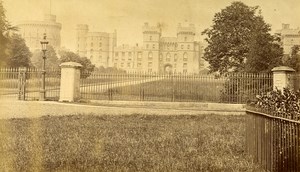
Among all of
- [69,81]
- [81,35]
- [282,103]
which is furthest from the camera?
[81,35]

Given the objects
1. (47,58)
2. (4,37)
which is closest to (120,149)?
(4,37)

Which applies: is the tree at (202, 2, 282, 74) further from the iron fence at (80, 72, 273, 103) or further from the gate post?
the gate post

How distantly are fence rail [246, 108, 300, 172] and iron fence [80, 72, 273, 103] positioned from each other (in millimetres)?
10138

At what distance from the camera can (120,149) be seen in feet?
19.2

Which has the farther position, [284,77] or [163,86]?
[163,86]

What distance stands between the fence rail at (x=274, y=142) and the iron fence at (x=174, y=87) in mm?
10138

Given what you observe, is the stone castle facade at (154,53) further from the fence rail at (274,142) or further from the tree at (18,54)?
the fence rail at (274,142)

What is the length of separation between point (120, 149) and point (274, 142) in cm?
230

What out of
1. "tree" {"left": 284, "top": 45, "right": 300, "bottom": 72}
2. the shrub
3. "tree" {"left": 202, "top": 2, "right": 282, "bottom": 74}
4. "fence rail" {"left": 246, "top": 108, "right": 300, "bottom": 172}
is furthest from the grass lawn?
"tree" {"left": 202, "top": 2, "right": 282, "bottom": 74}

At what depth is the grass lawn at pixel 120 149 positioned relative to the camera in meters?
4.77

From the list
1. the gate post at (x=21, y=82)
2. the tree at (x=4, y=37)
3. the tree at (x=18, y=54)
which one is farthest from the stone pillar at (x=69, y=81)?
the tree at (x=18, y=54)

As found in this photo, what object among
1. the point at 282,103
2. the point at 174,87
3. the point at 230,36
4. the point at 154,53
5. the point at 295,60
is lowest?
the point at 282,103

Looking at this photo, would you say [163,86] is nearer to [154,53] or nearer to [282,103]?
[282,103]

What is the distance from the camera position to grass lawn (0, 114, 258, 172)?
4.77m
